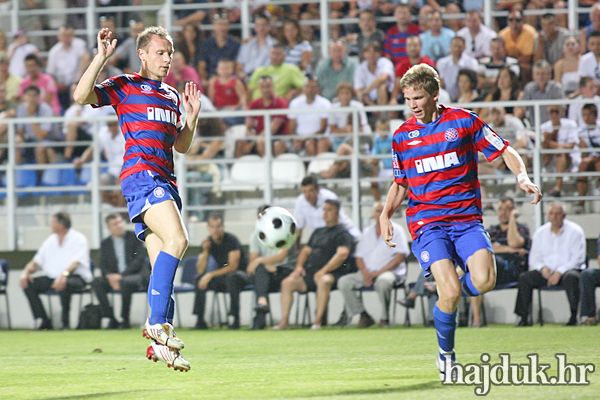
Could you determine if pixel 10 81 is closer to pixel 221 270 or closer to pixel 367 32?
pixel 221 270

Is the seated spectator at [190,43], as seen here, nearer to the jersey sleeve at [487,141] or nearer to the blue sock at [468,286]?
the jersey sleeve at [487,141]

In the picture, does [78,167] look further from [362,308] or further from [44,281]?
[362,308]

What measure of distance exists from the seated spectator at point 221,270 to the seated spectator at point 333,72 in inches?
135

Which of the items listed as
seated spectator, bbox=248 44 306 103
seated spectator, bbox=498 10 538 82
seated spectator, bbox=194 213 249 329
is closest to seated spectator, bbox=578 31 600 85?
seated spectator, bbox=498 10 538 82

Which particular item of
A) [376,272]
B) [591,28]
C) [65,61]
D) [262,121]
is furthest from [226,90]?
[591,28]

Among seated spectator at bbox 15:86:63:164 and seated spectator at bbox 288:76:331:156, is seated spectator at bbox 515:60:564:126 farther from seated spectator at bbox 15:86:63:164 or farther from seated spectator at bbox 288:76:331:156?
seated spectator at bbox 15:86:63:164

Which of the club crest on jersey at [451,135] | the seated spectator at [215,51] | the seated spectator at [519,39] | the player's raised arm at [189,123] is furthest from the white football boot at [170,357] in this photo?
the seated spectator at [215,51]

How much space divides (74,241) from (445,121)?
8.47m

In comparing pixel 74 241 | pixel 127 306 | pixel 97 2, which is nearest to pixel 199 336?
pixel 127 306

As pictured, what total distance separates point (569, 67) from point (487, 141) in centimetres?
861

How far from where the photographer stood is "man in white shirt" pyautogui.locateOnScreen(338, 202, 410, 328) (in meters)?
12.3

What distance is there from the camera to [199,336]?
37.6ft

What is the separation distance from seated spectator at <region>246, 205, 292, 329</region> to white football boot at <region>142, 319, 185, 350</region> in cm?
644

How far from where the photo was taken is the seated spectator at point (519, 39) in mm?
14633
